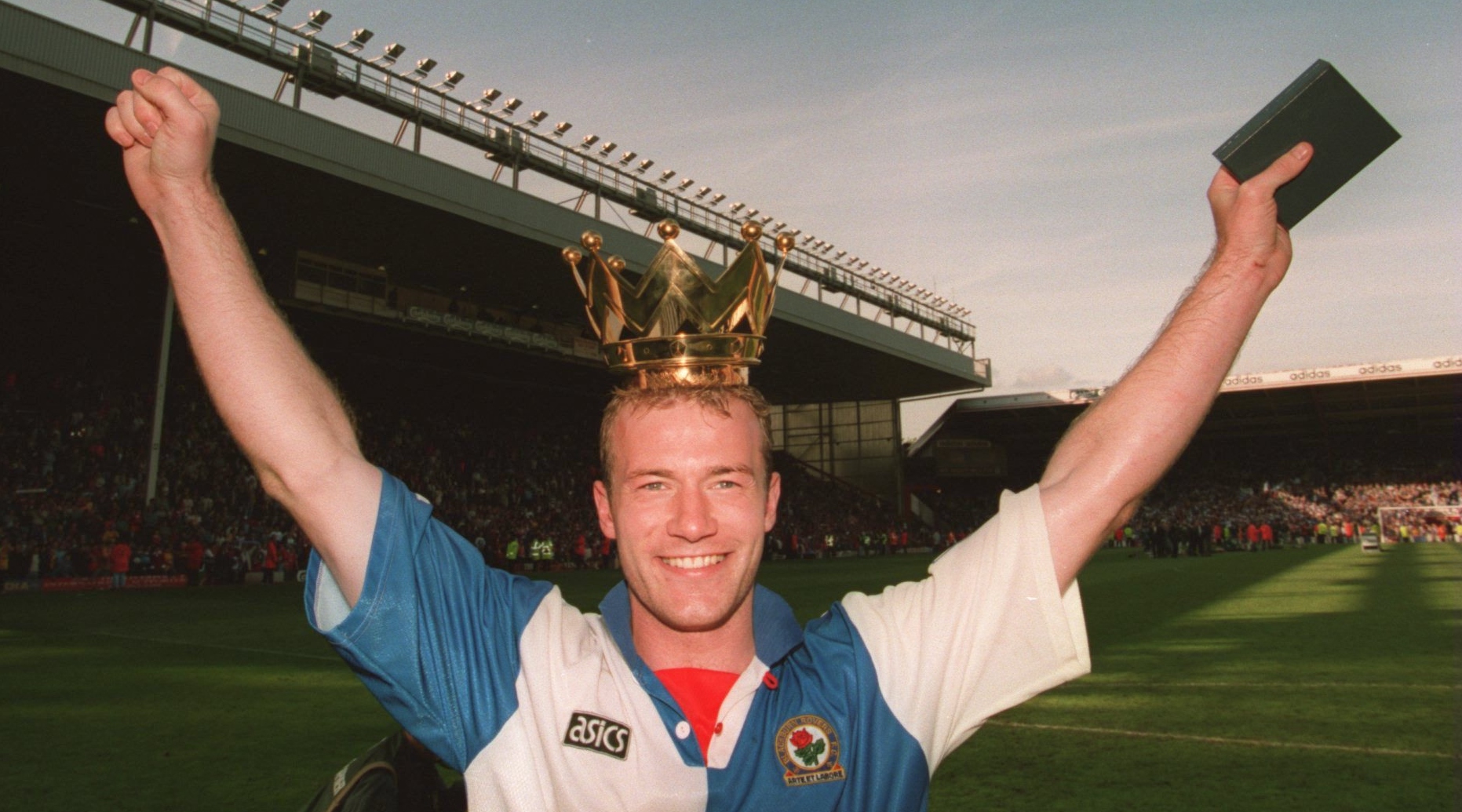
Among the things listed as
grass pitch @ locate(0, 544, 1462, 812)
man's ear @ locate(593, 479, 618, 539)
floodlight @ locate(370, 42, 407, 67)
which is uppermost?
floodlight @ locate(370, 42, 407, 67)

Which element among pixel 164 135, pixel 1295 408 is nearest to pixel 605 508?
pixel 164 135

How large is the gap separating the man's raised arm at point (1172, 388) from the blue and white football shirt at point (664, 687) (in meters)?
0.08

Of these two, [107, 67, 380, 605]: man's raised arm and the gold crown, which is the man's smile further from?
[107, 67, 380, 605]: man's raised arm

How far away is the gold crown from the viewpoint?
7.13 ft

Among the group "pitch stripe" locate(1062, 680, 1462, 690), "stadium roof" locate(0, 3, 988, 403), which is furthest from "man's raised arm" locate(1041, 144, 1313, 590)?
"stadium roof" locate(0, 3, 988, 403)

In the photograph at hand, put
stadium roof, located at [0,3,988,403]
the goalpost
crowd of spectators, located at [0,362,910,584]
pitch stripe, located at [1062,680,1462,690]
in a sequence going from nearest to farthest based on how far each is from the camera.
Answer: pitch stripe, located at [1062,680,1462,690] < stadium roof, located at [0,3,988,403] < crowd of spectators, located at [0,362,910,584] < the goalpost

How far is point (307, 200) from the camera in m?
22.9

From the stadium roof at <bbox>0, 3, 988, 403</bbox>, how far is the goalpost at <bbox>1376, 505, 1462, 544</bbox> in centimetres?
2855

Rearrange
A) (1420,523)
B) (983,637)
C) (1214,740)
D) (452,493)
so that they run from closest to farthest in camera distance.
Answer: (983,637)
(1214,740)
(452,493)
(1420,523)

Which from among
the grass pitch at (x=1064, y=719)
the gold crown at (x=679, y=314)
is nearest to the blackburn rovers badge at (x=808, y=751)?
the gold crown at (x=679, y=314)

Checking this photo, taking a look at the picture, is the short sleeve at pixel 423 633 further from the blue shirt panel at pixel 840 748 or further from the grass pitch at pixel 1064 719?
the grass pitch at pixel 1064 719

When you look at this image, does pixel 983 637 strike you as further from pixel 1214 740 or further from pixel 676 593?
pixel 1214 740

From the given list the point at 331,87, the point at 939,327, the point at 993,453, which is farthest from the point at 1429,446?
the point at 331,87

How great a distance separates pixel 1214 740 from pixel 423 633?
498cm
